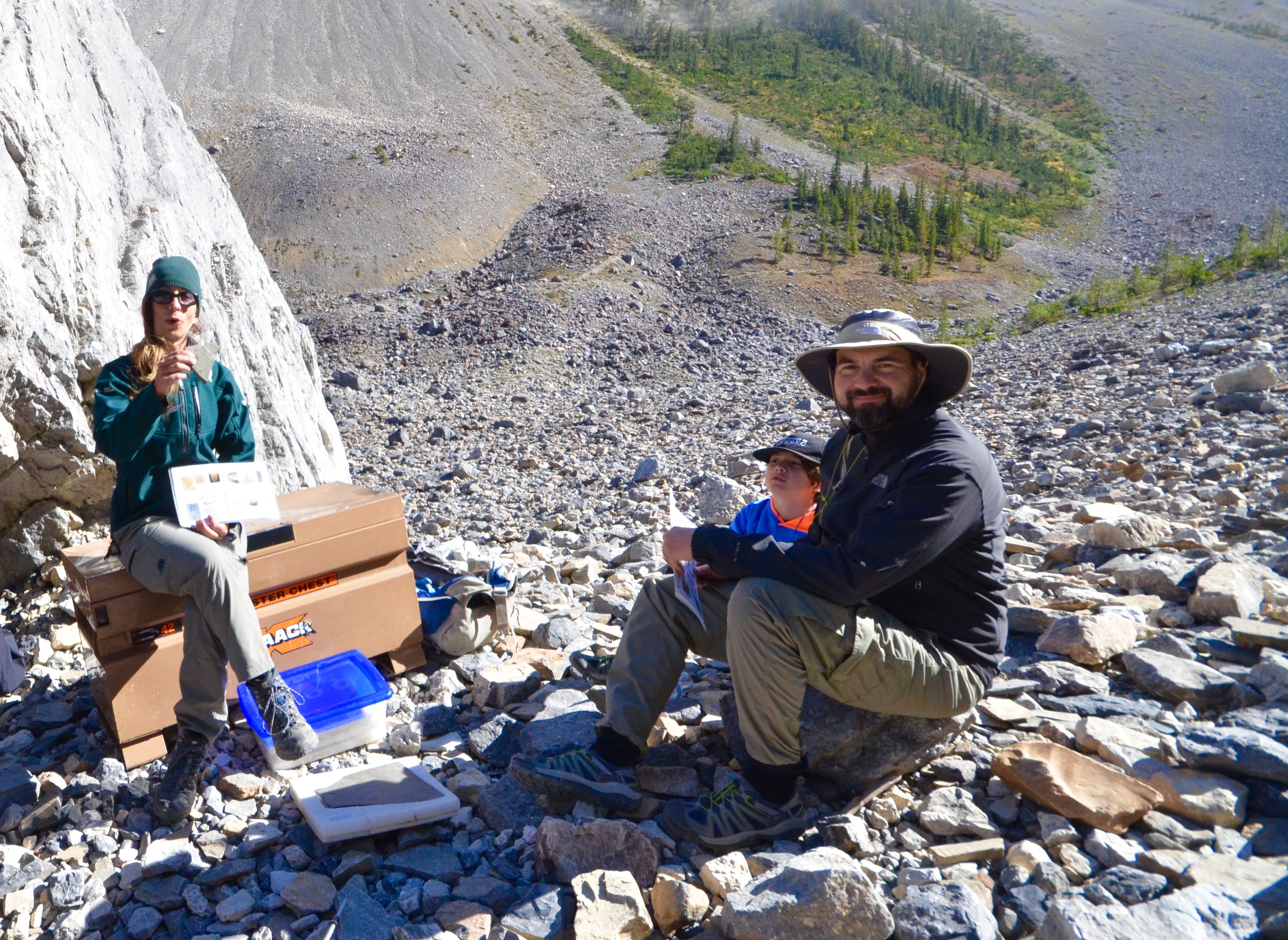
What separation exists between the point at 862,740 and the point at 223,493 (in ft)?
9.15

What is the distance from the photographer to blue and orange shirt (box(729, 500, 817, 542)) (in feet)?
12.4

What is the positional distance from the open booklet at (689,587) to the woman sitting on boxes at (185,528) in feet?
5.48

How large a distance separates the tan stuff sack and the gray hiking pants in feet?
3.64

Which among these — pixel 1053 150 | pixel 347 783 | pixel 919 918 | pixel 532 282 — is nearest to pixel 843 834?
pixel 919 918

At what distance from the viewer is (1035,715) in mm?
3430

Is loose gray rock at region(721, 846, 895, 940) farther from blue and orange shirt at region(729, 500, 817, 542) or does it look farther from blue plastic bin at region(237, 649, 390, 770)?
blue plastic bin at region(237, 649, 390, 770)

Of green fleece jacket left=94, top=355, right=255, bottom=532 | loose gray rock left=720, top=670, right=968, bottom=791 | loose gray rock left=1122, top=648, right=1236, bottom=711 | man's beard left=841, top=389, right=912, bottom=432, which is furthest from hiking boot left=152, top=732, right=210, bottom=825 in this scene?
loose gray rock left=1122, top=648, right=1236, bottom=711

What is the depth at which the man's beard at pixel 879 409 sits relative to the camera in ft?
10.0

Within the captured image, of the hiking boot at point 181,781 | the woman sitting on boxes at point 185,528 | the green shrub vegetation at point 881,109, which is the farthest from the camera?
the green shrub vegetation at point 881,109

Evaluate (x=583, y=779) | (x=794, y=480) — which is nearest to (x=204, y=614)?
(x=583, y=779)

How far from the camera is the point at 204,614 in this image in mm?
3592

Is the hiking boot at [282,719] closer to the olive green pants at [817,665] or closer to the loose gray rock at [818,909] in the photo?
the olive green pants at [817,665]

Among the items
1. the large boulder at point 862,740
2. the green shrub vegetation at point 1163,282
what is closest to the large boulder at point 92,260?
the large boulder at point 862,740

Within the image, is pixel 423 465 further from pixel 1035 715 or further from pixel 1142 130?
pixel 1142 130
